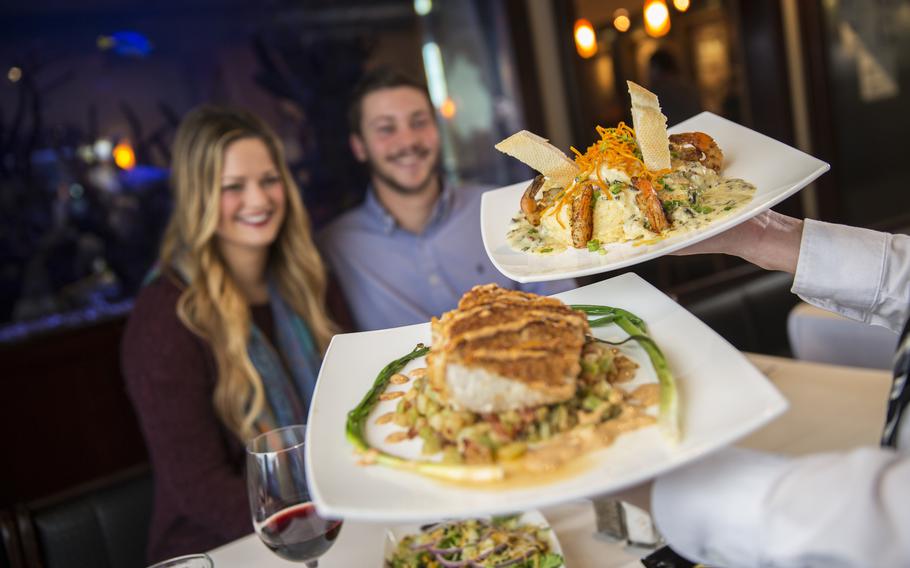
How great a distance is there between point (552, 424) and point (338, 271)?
2.58 meters

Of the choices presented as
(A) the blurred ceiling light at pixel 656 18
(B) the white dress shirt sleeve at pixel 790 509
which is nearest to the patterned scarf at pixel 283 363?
(B) the white dress shirt sleeve at pixel 790 509

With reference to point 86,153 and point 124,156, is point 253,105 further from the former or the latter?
point 86,153

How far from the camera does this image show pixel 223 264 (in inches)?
112

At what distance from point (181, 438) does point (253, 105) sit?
7.79 ft

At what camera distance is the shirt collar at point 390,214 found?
3486 millimetres

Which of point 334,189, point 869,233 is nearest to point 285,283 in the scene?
point 334,189

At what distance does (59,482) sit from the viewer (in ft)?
12.9

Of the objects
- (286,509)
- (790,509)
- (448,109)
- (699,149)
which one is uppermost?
(448,109)

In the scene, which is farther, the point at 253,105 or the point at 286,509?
the point at 253,105

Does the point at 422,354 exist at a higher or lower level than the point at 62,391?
higher

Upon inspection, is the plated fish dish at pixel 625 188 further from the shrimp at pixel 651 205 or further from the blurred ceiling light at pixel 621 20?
the blurred ceiling light at pixel 621 20

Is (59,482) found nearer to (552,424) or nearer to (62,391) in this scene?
(62,391)

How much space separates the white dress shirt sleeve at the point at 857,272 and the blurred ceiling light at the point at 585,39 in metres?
3.79

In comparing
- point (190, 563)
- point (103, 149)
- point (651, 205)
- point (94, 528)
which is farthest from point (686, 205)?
point (103, 149)
